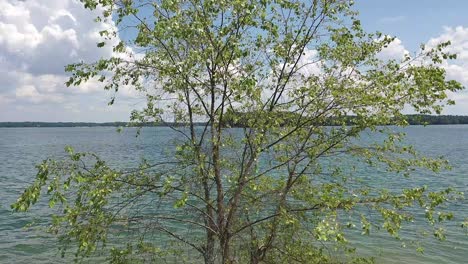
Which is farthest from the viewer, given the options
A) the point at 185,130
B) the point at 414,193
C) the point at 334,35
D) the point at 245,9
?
the point at 185,130

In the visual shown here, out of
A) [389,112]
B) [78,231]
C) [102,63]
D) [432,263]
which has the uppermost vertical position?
[102,63]

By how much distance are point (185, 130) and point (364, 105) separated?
376cm

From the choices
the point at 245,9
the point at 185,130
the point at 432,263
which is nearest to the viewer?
the point at 245,9

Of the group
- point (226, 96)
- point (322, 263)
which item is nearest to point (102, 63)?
point (226, 96)

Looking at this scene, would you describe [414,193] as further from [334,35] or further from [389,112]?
[334,35]

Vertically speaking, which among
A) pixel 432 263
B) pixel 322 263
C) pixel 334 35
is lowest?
pixel 432 263

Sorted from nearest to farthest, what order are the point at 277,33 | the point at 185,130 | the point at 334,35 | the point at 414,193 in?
1. the point at 414,193
2. the point at 277,33
3. the point at 334,35
4. the point at 185,130

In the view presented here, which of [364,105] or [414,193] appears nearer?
[414,193]

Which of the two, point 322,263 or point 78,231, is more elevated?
point 78,231

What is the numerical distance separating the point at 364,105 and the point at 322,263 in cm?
393

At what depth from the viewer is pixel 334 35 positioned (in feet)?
26.2

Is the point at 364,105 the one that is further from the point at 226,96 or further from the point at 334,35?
the point at 226,96

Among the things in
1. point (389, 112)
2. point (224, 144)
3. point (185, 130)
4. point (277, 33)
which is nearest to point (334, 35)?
point (277, 33)

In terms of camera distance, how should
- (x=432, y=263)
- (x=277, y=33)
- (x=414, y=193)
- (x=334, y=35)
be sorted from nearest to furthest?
(x=414, y=193) → (x=277, y=33) → (x=334, y=35) → (x=432, y=263)
